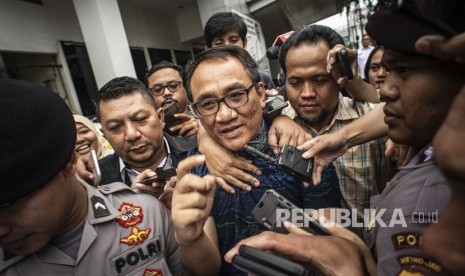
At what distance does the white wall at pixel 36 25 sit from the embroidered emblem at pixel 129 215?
565 cm

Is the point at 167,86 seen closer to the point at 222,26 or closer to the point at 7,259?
the point at 222,26

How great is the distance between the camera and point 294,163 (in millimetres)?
1156

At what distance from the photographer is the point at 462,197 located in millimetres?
458

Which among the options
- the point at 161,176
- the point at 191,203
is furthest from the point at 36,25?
the point at 191,203

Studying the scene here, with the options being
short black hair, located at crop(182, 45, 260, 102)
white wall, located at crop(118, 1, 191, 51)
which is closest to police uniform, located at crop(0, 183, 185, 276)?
short black hair, located at crop(182, 45, 260, 102)

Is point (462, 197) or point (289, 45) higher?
point (289, 45)

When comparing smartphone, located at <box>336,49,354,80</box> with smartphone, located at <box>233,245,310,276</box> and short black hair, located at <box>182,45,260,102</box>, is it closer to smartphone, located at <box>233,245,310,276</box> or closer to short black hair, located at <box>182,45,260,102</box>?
short black hair, located at <box>182,45,260,102</box>

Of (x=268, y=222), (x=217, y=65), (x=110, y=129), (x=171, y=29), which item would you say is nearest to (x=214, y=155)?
(x=217, y=65)

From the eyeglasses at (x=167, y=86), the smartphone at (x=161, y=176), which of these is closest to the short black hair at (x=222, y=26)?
the eyeglasses at (x=167, y=86)

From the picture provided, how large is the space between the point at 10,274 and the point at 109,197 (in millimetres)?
439

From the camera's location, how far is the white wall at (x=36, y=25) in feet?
17.5

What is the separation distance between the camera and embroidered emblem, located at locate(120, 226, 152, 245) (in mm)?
1220

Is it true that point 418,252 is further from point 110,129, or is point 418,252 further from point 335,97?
point 110,129

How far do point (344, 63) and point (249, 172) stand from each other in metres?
0.86
